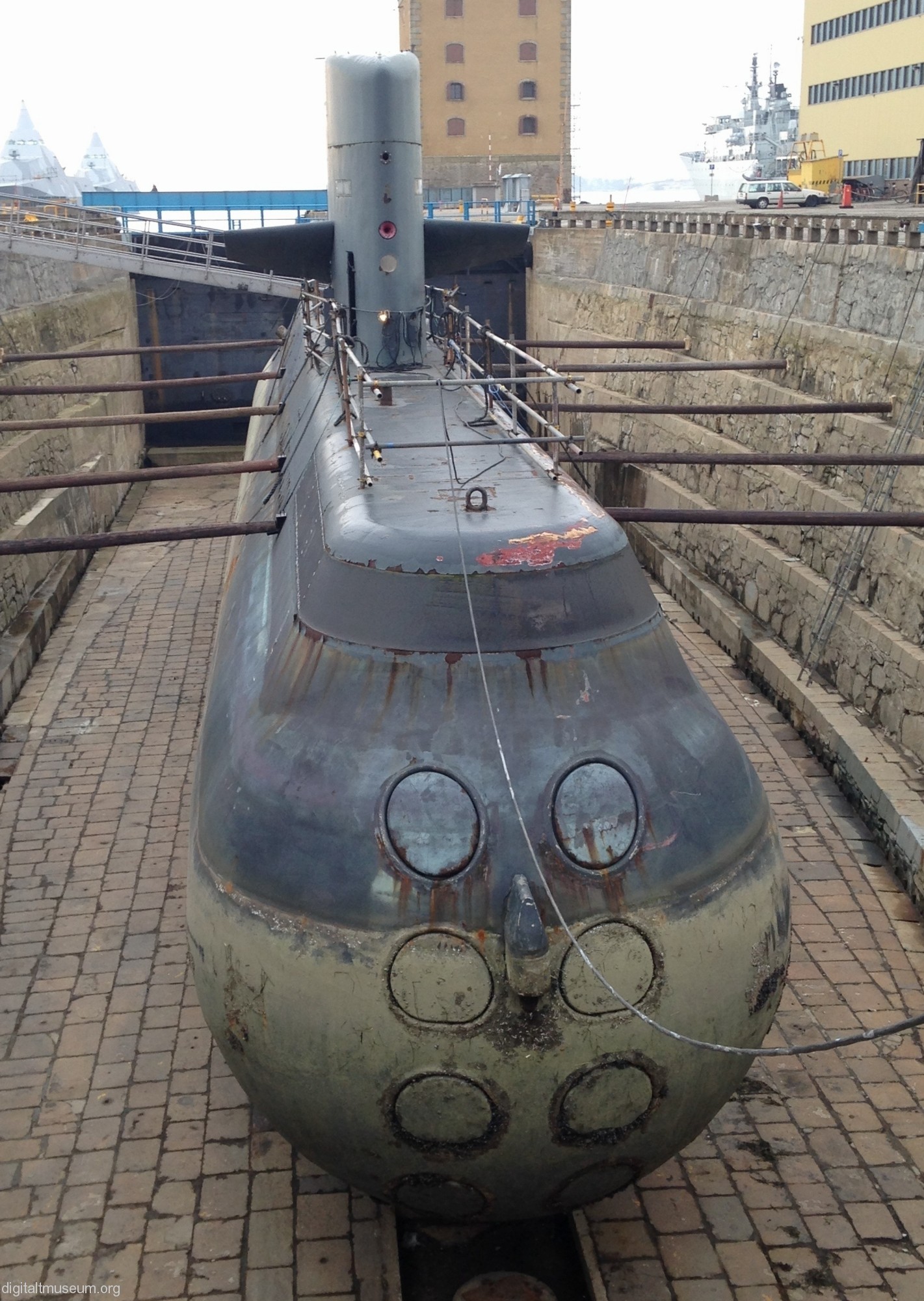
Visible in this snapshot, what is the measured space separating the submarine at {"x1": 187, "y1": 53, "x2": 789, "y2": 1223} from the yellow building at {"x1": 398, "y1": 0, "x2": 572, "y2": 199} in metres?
67.1

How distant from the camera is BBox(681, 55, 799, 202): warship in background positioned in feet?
259

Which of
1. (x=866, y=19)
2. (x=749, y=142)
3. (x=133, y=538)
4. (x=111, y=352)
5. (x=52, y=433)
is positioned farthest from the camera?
(x=749, y=142)

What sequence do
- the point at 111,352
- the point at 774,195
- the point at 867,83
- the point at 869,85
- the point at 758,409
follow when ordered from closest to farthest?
the point at 758,409 → the point at 111,352 → the point at 774,195 → the point at 869,85 → the point at 867,83

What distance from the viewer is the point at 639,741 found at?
6.36m

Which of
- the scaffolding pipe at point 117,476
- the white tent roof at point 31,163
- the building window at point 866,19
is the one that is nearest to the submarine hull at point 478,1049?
the scaffolding pipe at point 117,476

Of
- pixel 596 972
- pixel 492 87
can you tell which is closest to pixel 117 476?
pixel 596 972

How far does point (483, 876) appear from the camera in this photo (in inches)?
231

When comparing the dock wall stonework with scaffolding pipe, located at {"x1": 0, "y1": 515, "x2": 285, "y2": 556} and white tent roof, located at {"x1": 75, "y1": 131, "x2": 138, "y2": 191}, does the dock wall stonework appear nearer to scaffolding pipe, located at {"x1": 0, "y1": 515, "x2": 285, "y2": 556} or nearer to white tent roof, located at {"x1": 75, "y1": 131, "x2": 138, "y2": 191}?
scaffolding pipe, located at {"x1": 0, "y1": 515, "x2": 285, "y2": 556}

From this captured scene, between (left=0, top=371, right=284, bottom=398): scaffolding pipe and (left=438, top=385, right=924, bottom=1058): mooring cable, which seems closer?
(left=438, top=385, right=924, bottom=1058): mooring cable

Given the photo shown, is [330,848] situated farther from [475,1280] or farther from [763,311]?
[763,311]

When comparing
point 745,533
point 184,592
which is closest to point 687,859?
point 745,533

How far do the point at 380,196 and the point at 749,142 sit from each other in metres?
78.1

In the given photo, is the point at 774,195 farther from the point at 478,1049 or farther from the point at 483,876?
the point at 478,1049

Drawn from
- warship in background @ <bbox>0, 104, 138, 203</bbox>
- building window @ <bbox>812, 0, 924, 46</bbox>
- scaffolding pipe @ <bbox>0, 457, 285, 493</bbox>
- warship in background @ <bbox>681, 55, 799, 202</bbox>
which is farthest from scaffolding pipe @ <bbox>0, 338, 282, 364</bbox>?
warship in background @ <bbox>0, 104, 138, 203</bbox>
